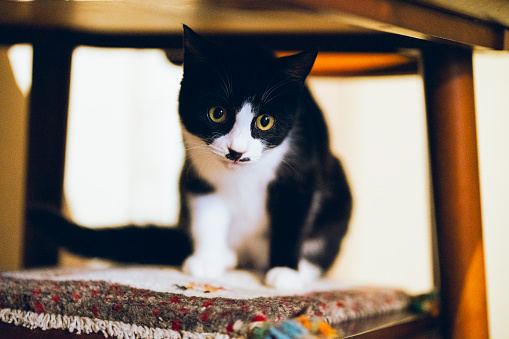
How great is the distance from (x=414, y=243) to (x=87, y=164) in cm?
123

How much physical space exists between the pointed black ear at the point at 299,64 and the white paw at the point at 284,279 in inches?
15.0

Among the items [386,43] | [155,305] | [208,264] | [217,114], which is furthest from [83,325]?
[386,43]

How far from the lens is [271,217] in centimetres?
101

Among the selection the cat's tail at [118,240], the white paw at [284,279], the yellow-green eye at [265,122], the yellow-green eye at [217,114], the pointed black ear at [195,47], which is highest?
the pointed black ear at [195,47]

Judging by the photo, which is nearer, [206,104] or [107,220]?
[206,104]

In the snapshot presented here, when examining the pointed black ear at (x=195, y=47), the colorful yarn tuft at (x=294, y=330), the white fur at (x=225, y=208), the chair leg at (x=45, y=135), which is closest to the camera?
the colorful yarn tuft at (x=294, y=330)

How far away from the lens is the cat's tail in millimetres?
1015

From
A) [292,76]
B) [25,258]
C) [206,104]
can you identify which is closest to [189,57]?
[206,104]

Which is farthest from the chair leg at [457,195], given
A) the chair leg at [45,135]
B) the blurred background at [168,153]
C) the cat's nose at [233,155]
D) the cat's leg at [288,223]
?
the chair leg at [45,135]

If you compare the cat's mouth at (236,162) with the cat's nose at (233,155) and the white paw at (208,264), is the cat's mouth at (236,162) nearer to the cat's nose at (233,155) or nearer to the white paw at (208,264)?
the cat's nose at (233,155)

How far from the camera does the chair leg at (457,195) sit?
85cm

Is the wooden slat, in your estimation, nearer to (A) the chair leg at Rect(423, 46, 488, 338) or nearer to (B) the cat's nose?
(A) the chair leg at Rect(423, 46, 488, 338)

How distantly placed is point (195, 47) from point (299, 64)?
0.20 m

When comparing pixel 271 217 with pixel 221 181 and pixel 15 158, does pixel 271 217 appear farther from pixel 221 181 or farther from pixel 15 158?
pixel 15 158
